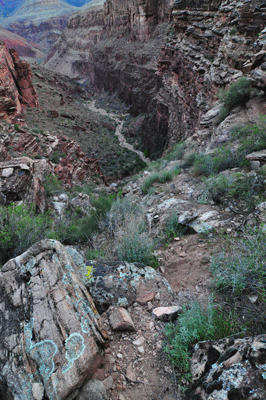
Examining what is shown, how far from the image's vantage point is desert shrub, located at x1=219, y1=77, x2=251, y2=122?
293 inches

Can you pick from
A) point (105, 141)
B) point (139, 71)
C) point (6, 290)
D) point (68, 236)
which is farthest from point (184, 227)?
point (139, 71)

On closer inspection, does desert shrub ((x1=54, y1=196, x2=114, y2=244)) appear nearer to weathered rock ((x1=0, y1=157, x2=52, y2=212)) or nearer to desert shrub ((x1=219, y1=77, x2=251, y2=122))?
weathered rock ((x1=0, y1=157, x2=52, y2=212))

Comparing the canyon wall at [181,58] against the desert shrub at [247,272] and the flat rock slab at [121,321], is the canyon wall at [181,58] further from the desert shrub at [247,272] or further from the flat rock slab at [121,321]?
the flat rock slab at [121,321]

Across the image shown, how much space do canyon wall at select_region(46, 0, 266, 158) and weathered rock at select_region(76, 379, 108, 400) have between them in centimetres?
757

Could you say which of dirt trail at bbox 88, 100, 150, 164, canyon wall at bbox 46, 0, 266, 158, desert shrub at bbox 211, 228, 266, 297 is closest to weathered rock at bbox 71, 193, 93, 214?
canyon wall at bbox 46, 0, 266, 158

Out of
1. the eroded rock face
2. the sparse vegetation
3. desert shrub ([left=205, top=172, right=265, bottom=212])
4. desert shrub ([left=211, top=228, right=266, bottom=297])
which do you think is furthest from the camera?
the sparse vegetation

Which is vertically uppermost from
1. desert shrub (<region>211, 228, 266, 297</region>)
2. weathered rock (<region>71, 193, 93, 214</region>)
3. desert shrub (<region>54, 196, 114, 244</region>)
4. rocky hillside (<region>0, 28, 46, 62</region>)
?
rocky hillside (<region>0, 28, 46, 62</region>)

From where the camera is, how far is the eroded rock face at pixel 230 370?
1.31m

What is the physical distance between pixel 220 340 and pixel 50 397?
132 centimetres

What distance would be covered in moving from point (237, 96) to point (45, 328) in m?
8.48

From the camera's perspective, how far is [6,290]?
7.47 ft

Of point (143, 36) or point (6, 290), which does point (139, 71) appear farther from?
point (6, 290)

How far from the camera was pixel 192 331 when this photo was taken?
1.99m

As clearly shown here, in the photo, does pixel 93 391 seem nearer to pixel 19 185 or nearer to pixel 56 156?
pixel 19 185
